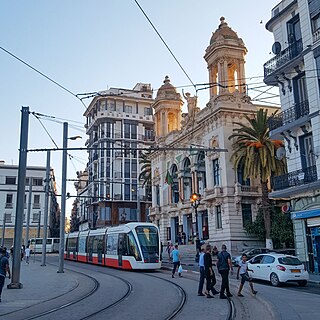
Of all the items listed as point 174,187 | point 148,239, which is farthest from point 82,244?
point 174,187

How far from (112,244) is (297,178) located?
41.6ft

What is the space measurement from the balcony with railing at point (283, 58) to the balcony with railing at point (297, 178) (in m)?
6.48

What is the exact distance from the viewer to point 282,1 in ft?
89.5

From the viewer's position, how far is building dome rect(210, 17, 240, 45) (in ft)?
151

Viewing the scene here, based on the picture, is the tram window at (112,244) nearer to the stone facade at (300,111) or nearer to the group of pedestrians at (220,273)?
the stone facade at (300,111)

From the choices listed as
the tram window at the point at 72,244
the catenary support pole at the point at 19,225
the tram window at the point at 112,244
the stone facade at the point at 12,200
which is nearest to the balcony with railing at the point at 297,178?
the tram window at the point at 112,244

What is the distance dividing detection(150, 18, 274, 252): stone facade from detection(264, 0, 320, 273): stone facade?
326 inches

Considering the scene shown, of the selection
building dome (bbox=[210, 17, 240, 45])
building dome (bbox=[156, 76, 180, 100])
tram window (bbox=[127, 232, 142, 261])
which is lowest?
tram window (bbox=[127, 232, 142, 261])

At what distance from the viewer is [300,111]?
987 inches

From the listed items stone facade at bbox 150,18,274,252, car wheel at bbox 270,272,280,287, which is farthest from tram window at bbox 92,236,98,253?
car wheel at bbox 270,272,280,287

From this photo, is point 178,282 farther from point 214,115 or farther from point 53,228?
point 53,228

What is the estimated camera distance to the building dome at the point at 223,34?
151 feet

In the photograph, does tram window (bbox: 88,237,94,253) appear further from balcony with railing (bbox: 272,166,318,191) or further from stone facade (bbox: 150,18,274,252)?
balcony with railing (bbox: 272,166,318,191)

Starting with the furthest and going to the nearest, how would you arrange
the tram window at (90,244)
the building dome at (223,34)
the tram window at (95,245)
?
the building dome at (223,34) → the tram window at (90,244) → the tram window at (95,245)
